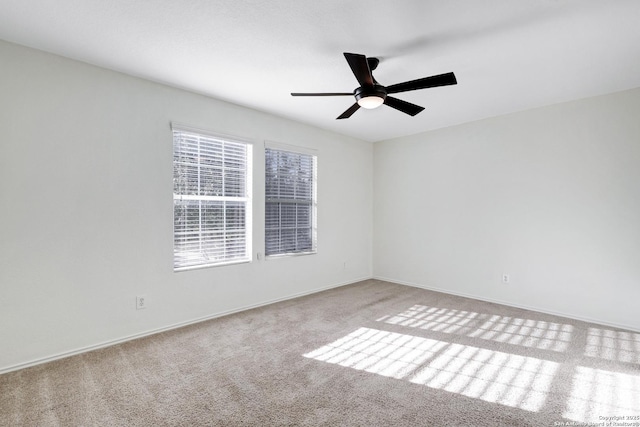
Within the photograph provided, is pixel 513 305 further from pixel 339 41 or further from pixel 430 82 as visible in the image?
pixel 339 41

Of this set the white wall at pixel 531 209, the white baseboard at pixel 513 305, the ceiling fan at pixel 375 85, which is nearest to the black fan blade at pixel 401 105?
the ceiling fan at pixel 375 85

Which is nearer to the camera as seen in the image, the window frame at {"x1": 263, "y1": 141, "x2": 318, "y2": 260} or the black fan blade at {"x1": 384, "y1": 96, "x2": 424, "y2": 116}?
the black fan blade at {"x1": 384, "y1": 96, "x2": 424, "y2": 116}

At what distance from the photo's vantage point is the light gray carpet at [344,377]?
1.86m

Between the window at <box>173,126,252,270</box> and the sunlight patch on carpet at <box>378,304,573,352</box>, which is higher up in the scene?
the window at <box>173,126,252,270</box>

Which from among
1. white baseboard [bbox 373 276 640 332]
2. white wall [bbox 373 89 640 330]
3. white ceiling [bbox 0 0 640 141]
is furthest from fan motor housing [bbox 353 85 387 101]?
white baseboard [bbox 373 276 640 332]

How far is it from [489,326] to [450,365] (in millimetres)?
1172

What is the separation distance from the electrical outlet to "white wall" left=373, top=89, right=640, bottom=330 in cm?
384

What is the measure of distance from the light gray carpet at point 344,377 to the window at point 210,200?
0.80m

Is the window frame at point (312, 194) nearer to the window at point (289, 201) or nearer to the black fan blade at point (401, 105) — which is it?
the window at point (289, 201)

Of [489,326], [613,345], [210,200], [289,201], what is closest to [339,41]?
[210,200]

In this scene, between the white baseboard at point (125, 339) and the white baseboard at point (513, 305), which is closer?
the white baseboard at point (125, 339)

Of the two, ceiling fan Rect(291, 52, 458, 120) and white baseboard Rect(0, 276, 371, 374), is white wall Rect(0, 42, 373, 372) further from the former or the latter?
ceiling fan Rect(291, 52, 458, 120)

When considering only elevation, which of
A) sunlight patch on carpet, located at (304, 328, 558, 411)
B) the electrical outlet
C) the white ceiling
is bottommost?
sunlight patch on carpet, located at (304, 328, 558, 411)

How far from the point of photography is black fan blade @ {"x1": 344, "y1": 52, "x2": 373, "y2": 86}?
77.3 inches
